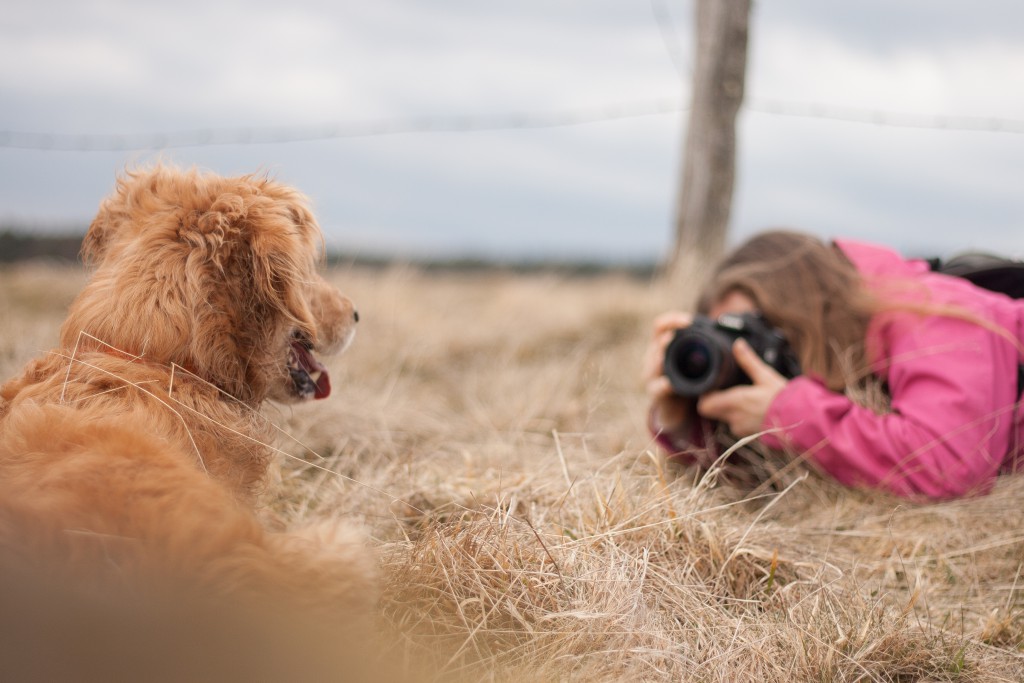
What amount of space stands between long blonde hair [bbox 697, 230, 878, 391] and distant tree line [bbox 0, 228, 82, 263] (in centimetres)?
737

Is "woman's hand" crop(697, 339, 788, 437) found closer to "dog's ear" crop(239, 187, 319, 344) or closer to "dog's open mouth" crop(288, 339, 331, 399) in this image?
"dog's open mouth" crop(288, 339, 331, 399)

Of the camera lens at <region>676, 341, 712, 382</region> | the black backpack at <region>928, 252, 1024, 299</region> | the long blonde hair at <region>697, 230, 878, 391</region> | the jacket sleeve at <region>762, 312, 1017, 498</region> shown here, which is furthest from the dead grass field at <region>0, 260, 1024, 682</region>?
the black backpack at <region>928, 252, 1024, 299</region>

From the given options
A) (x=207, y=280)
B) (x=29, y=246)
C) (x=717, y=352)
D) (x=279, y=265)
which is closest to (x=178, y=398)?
(x=207, y=280)

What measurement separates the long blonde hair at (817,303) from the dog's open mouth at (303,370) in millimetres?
1971

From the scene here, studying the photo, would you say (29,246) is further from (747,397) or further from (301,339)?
(747,397)

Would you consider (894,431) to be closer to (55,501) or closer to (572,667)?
(572,667)

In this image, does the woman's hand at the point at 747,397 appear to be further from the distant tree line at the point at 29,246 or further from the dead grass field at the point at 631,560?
the distant tree line at the point at 29,246

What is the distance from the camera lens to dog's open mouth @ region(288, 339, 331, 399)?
7.74ft

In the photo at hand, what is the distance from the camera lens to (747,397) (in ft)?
9.84

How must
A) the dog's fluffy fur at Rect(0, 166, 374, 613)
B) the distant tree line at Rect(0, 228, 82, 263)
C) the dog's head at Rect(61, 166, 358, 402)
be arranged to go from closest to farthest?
1. the dog's fluffy fur at Rect(0, 166, 374, 613)
2. the dog's head at Rect(61, 166, 358, 402)
3. the distant tree line at Rect(0, 228, 82, 263)

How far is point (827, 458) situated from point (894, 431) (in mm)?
286

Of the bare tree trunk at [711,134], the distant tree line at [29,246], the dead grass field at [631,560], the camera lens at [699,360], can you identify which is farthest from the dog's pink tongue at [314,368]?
the distant tree line at [29,246]

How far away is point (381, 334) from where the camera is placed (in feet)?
19.0

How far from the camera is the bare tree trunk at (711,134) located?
218 inches
